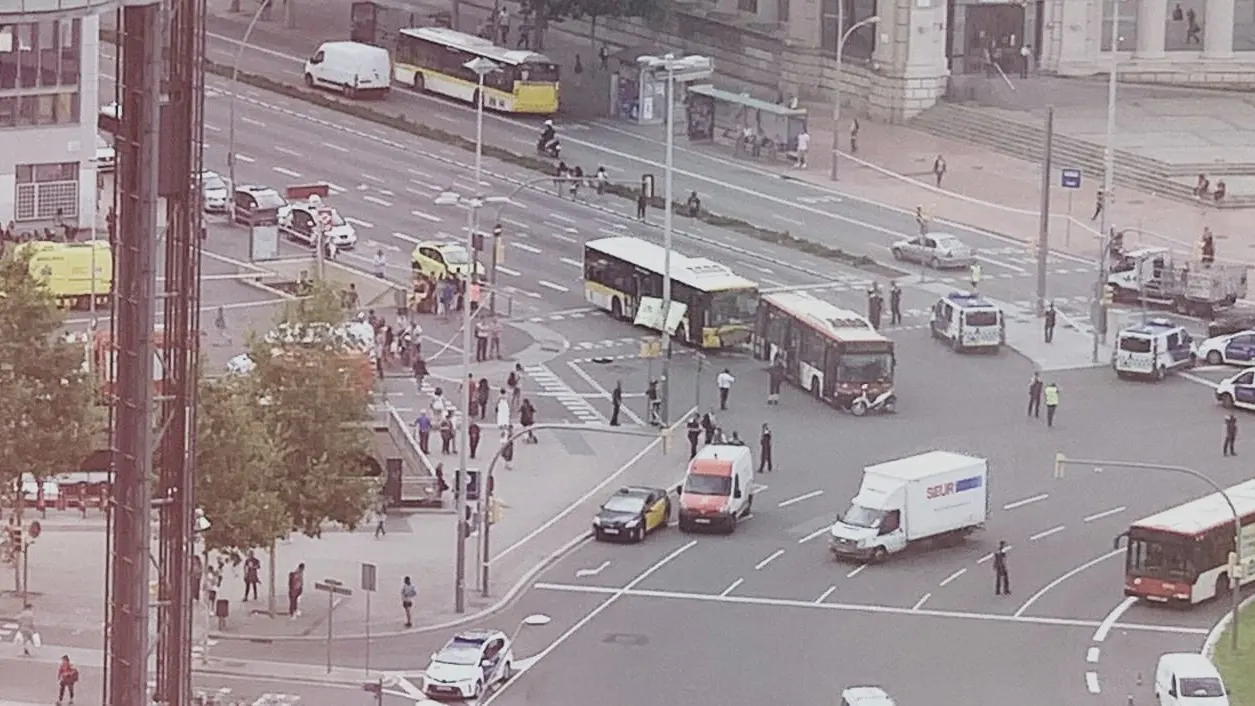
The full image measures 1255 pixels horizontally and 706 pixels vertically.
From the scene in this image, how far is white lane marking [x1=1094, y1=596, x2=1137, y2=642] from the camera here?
7819 centimetres

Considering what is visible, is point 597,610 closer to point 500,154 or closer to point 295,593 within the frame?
point 295,593

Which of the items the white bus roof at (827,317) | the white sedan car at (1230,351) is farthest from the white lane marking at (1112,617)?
the white sedan car at (1230,351)

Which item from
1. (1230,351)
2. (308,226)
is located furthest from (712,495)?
(308,226)

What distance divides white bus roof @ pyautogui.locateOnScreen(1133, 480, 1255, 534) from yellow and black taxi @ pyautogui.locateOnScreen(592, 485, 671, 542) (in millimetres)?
11894

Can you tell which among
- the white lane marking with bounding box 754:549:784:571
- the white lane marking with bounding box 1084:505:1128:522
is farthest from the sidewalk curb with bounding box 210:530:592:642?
the white lane marking with bounding box 1084:505:1128:522

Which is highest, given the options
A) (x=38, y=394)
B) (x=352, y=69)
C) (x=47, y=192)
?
(x=352, y=69)

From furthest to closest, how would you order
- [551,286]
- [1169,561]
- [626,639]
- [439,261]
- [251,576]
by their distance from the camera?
[551,286], [439,261], [1169,561], [251,576], [626,639]

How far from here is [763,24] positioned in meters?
149

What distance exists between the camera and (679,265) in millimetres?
105562

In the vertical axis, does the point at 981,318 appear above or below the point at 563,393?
above

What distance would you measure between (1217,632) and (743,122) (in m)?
58.0

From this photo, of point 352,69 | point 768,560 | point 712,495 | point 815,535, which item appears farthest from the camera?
point 352,69

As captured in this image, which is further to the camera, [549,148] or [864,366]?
[549,148]

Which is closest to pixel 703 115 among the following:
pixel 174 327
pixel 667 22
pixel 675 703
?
pixel 667 22
